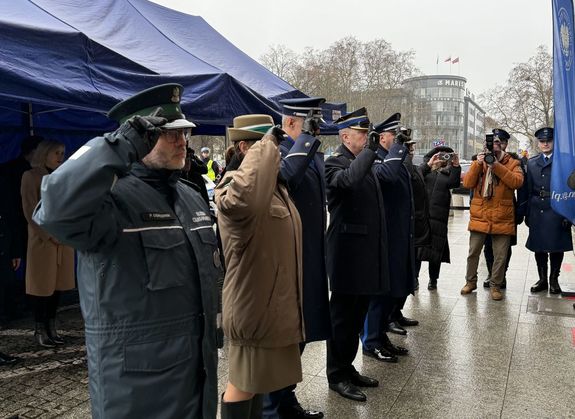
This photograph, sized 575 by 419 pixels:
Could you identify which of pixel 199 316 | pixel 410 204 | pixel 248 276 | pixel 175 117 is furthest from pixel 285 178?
pixel 410 204

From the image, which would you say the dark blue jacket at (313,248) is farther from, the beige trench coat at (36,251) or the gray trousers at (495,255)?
the gray trousers at (495,255)

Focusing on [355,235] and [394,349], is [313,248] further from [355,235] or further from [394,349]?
[394,349]

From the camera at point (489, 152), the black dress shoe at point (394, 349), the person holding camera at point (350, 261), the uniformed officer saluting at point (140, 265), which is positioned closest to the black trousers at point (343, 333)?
the person holding camera at point (350, 261)

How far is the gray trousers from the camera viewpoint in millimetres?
6582

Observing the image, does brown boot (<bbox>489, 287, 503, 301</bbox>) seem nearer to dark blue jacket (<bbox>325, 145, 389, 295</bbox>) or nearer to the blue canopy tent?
the blue canopy tent

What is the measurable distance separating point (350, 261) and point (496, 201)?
143 inches

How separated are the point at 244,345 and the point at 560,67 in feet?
13.1

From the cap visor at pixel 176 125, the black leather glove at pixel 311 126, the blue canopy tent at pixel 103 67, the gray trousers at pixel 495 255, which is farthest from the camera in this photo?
the gray trousers at pixel 495 255

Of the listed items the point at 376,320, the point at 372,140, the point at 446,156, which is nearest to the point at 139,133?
the point at 372,140

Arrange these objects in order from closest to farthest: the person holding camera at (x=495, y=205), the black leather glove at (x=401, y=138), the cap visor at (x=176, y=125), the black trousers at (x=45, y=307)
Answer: the cap visor at (x=176, y=125) → the black leather glove at (x=401, y=138) → the black trousers at (x=45, y=307) → the person holding camera at (x=495, y=205)

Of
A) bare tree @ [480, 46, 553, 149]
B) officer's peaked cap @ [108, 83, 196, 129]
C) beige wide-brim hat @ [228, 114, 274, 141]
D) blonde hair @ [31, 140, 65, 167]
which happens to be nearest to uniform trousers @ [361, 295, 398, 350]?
beige wide-brim hat @ [228, 114, 274, 141]

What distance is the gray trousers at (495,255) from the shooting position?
6582 mm

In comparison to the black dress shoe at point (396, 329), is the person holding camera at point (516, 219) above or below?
above

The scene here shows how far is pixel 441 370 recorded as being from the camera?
420 cm
